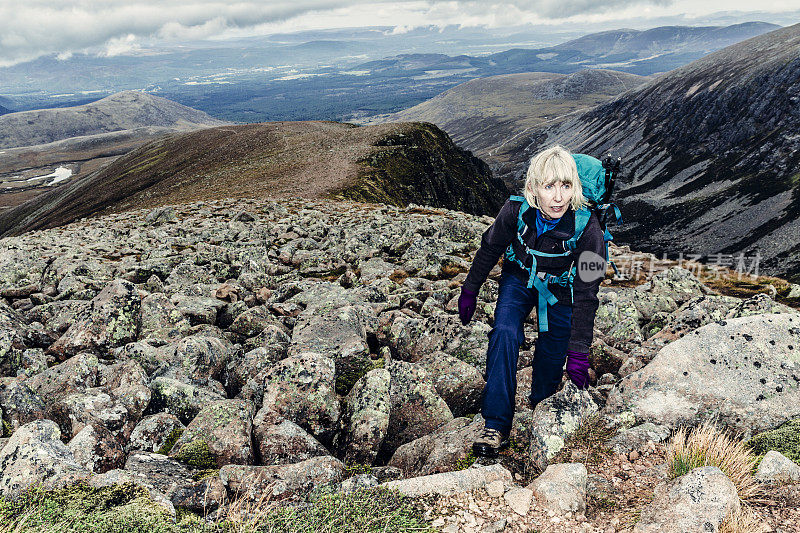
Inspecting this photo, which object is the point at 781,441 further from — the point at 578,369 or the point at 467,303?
the point at 467,303

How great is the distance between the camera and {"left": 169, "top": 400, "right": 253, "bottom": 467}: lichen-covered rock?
645 centimetres

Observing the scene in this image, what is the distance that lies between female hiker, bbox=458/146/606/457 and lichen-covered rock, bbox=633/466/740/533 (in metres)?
2.14

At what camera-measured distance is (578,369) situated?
6.95 m

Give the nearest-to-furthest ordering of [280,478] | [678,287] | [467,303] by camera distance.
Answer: [280,478] → [467,303] → [678,287]

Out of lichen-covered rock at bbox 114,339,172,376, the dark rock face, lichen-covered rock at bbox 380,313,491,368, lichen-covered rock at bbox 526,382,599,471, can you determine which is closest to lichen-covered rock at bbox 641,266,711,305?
lichen-covered rock at bbox 380,313,491,368

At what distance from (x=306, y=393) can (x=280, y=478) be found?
200 centimetres

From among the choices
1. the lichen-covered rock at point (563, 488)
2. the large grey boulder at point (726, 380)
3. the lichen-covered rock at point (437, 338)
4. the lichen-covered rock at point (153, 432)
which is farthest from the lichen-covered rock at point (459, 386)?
the lichen-covered rock at point (153, 432)

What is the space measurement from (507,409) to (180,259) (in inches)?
717

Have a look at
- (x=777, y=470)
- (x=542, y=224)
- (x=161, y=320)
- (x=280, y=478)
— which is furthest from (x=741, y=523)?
(x=161, y=320)

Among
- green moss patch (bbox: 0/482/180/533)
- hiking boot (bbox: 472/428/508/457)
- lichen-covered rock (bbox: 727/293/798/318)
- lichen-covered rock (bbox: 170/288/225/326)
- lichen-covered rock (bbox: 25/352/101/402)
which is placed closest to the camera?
green moss patch (bbox: 0/482/180/533)

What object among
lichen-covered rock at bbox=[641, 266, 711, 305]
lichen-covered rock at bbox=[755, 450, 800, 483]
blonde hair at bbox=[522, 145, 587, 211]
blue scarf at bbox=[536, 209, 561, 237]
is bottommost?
lichen-covered rock at bbox=[641, 266, 711, 305]

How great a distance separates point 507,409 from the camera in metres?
6.68

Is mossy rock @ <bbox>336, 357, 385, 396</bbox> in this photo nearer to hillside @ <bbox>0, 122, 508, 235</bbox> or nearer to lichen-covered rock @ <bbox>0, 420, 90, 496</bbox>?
lichen-covered rock @ <bbox>0, 420, 90, 496</bbox>

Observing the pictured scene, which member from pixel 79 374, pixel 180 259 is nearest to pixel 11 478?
pixel 79 374
